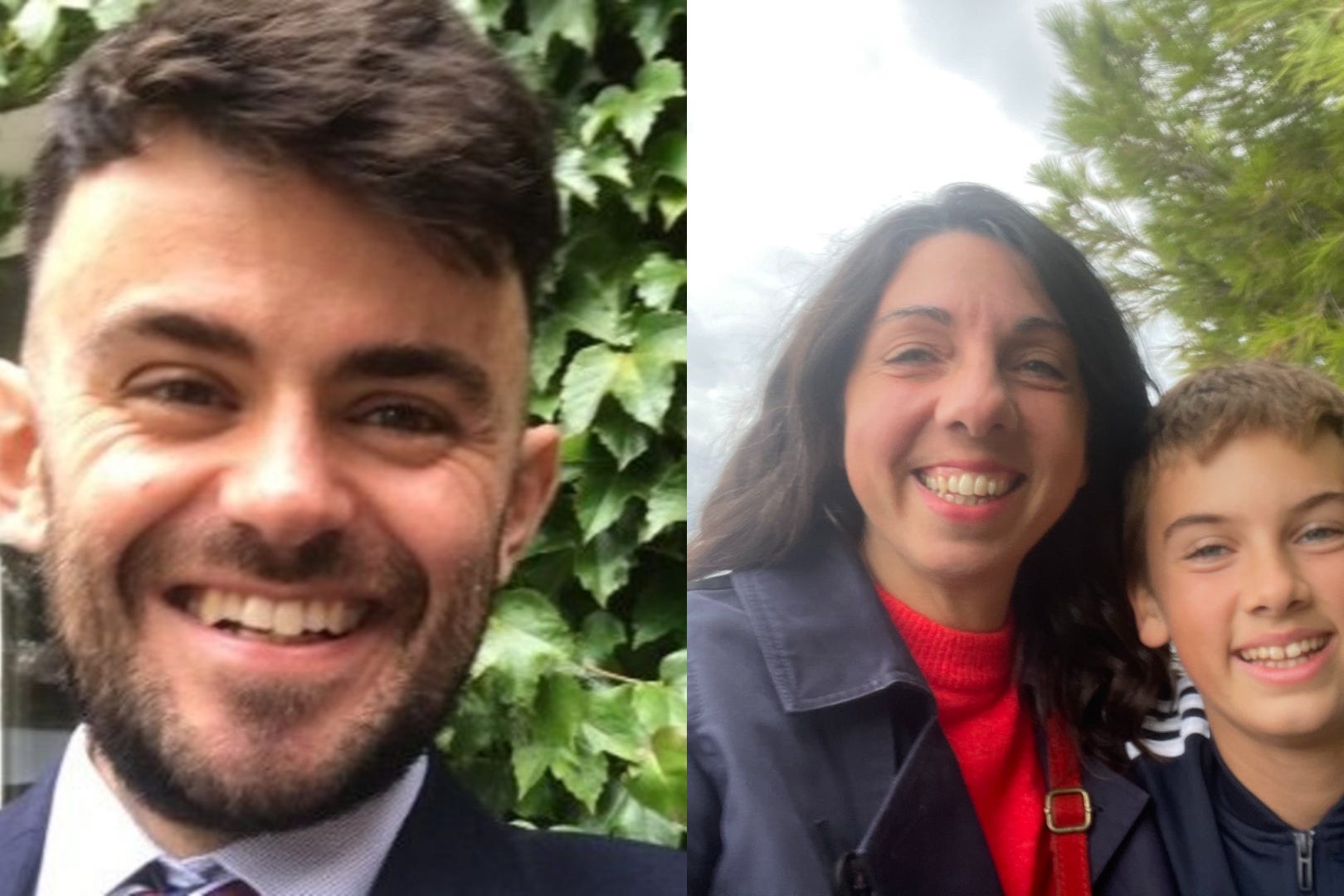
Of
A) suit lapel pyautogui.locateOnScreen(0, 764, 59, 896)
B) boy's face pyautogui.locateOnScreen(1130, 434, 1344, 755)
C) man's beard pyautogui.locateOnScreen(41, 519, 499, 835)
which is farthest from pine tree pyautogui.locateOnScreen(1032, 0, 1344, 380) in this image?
suit lapel pyautogui.locateOnScreen(0, 764, 59, 896)

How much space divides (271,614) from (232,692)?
0.43ft

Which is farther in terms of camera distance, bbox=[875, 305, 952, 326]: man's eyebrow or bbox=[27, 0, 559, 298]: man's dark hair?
bbox=[875, 305, 952, 326]: man's eyebrow

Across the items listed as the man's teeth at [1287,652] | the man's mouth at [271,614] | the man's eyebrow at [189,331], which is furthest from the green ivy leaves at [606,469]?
the man's teeth at [1287,652]

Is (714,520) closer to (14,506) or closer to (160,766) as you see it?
(160,766)

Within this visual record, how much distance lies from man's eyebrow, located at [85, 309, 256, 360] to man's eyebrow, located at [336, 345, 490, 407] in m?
0.15

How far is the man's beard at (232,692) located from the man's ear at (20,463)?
0.16 feet

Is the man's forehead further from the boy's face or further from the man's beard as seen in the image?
the boy's face

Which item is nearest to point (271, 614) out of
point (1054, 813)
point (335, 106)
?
point (335, 106)

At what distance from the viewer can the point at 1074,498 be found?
236 centimetres

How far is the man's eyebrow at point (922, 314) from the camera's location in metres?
2.35

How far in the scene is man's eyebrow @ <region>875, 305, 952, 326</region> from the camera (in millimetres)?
2352

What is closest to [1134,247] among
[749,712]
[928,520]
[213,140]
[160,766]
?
[928,520]

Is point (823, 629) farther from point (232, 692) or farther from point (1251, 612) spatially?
point (232, 692)

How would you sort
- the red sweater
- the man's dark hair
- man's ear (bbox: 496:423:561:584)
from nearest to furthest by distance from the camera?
the man's dark hair, the red sweater, man's ear (bbox: 496:423:561:584)
